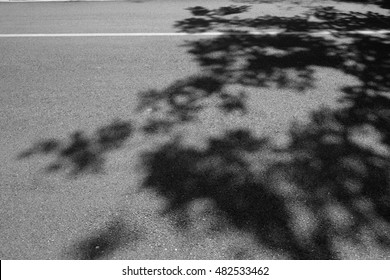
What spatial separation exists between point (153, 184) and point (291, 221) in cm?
133

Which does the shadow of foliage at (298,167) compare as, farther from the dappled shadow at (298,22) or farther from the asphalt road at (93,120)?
the dappled shadow at (298,22)

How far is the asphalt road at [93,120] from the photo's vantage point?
2.76 m

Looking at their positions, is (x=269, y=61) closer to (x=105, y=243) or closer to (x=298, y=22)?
(x=298, y=22)

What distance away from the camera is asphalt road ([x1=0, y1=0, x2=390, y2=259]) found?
2.76 metres

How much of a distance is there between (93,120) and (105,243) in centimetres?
194

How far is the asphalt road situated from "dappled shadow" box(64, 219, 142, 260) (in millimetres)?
17

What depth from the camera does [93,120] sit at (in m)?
4.24

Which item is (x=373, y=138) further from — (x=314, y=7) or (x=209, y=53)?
(x=314, y=7)

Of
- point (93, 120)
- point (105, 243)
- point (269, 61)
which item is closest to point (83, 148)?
point (93, 120)

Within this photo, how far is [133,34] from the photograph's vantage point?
693 cm

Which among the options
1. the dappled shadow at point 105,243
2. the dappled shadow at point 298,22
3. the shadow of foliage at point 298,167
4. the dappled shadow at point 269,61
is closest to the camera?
the dappled shadow at point 105,243

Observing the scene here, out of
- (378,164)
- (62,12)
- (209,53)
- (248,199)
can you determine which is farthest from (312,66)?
(62,12)

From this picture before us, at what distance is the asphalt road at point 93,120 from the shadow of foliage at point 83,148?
0.38 feet

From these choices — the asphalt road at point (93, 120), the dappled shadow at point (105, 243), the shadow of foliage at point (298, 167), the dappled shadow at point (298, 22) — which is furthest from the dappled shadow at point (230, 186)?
the dappled shadow at point (298, 22)
